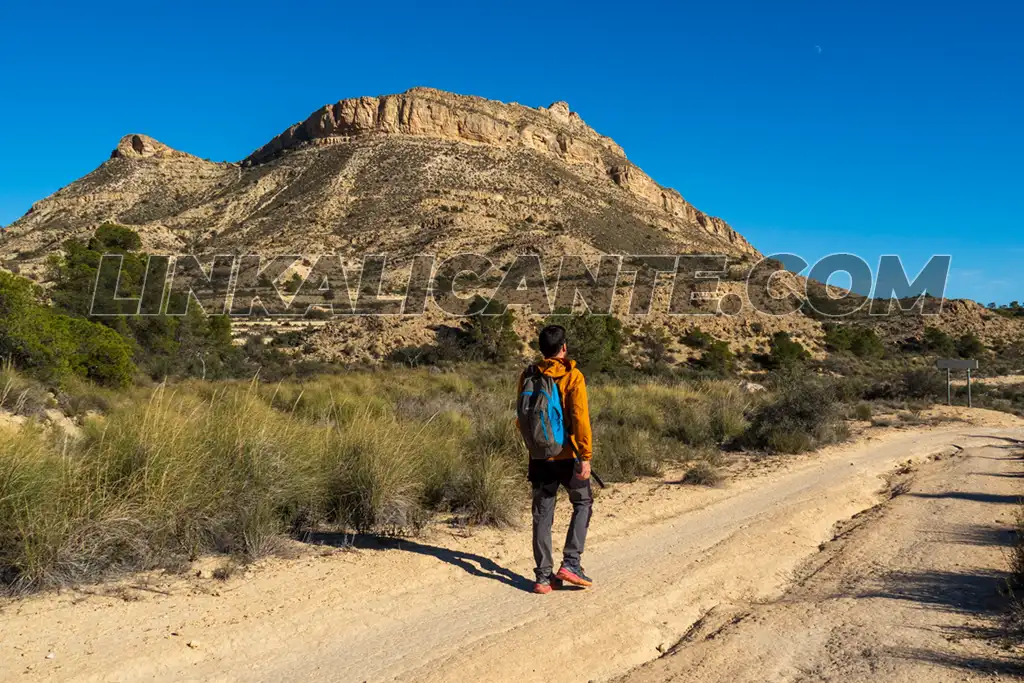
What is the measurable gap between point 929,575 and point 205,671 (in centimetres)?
526

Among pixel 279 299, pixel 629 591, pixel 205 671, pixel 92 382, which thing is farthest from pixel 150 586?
pixel 279 299

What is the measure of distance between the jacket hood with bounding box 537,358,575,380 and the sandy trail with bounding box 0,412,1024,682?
5.21ft

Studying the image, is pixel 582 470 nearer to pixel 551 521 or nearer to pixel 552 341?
pixel 551 521

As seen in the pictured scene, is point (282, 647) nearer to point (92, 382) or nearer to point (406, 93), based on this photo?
point (92, 382)

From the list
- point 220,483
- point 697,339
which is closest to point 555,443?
point 220,483

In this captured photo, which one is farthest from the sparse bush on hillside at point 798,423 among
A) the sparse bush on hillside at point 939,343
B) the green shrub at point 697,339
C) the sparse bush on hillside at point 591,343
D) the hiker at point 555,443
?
the sparse bush on hillside at point 939,343

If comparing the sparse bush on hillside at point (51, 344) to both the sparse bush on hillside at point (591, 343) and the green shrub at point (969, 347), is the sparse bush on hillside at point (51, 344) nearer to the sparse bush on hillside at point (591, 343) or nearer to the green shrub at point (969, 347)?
the sparse bush on hillside at point (591, 343)

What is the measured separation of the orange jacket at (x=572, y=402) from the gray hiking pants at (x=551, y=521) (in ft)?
0.77

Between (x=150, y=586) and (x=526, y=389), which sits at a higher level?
(x=526, y=389)

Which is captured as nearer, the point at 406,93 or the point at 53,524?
the point at 53,524

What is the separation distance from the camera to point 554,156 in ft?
300

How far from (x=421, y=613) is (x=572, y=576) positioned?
1137 mm

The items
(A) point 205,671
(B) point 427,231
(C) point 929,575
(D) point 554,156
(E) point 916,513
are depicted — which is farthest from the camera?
(D) point 554,156

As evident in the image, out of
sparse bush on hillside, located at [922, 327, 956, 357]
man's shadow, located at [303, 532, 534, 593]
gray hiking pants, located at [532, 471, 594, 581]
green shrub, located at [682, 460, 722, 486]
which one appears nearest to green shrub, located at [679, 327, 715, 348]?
sparse bush on hillside, located at [922, 327, 956, 357]
